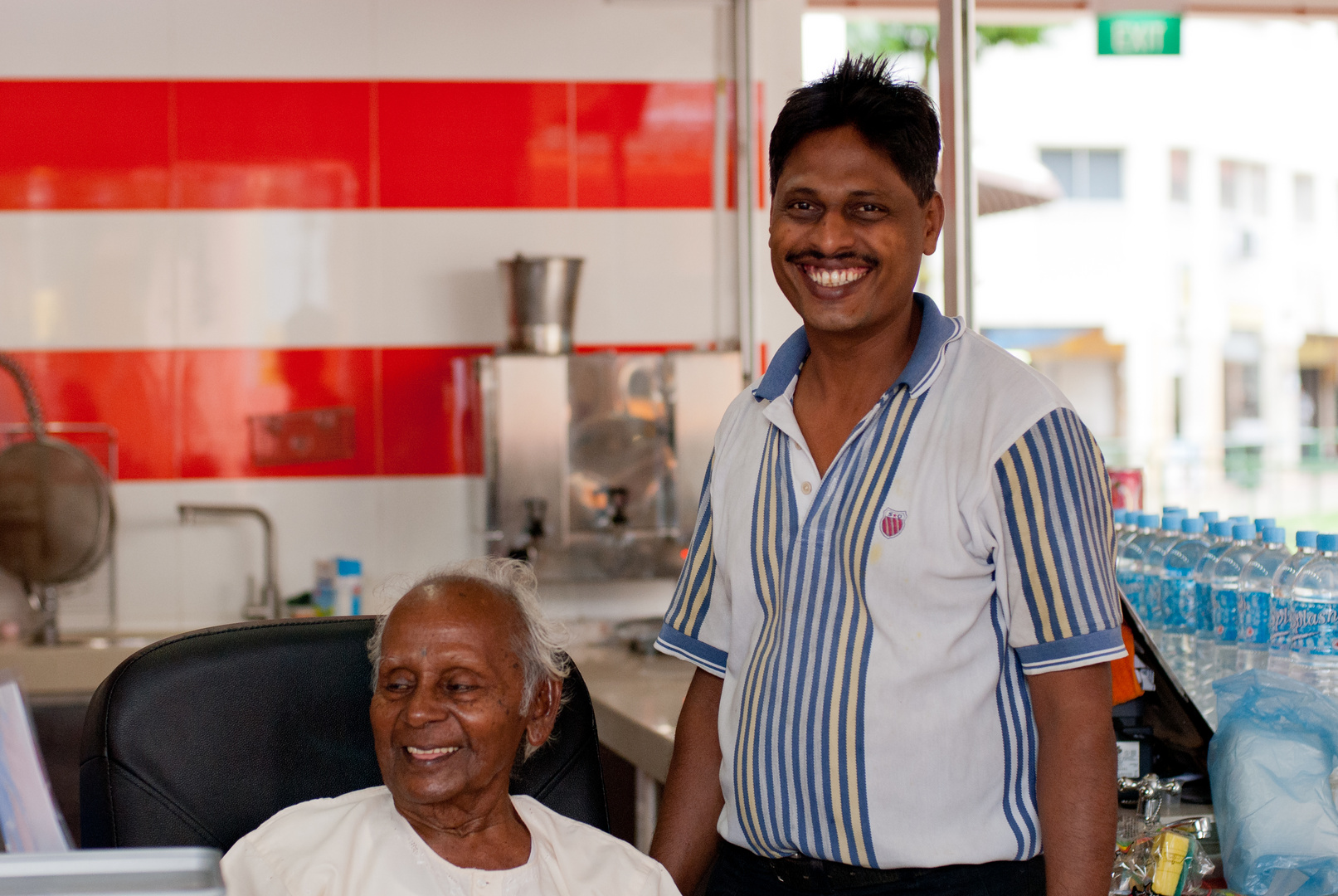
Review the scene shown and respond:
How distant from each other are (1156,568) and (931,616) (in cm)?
107

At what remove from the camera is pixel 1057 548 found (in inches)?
49.2

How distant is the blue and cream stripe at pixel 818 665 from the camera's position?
1.32 m

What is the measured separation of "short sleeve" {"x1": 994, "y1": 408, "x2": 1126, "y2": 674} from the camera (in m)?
1.25

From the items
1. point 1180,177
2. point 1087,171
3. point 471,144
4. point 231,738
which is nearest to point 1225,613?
point 231,738

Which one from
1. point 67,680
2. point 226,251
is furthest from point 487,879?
point 226,251

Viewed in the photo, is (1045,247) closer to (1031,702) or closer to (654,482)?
(654,482)

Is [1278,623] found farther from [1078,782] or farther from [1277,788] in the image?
[1078,782]

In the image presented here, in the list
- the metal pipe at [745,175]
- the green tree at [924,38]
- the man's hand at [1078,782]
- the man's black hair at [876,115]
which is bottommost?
the man's hand at [1078,782]

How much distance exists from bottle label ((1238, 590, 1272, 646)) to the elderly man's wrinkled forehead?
115 centimetres

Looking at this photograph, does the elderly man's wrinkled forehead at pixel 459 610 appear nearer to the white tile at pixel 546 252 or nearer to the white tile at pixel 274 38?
the white tile at pixel 546 252

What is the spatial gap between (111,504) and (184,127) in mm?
1085

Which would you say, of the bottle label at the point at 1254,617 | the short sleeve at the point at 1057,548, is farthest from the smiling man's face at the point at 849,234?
the bottle label at the point at 1254,617

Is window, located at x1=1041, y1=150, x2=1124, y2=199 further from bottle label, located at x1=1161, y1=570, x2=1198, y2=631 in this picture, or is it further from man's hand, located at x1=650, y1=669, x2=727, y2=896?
man's hand, located at x1=650, y1=669, x2=727, y2=896

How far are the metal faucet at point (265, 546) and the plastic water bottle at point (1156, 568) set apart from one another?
232cm
